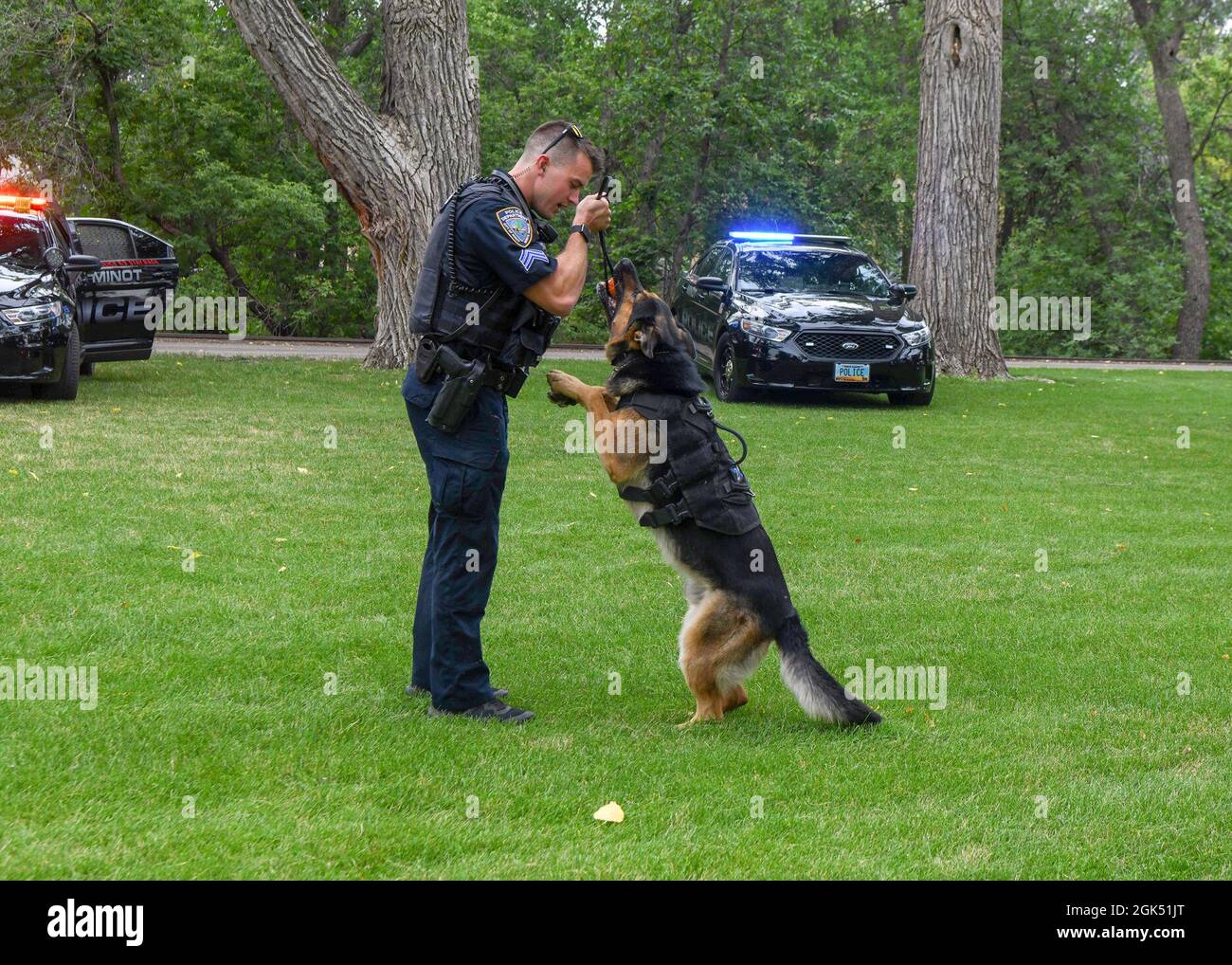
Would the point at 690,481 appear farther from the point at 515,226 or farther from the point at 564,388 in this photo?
the point at 515,226

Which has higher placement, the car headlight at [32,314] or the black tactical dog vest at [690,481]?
the car headlight at [32,314]

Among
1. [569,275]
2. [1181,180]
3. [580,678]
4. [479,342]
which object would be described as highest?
[1181,180]

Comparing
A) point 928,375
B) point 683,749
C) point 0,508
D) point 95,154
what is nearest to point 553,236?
point 683,749

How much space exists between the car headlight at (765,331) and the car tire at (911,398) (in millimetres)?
1596

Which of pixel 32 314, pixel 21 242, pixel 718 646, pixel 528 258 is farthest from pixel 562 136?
pixel 21 242

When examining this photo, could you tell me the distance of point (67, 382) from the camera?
41.8 feet

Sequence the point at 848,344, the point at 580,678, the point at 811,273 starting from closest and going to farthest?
1. the point at 580,678
2. the point at 848,344
3. the point at 811,273

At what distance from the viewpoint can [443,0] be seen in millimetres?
15906

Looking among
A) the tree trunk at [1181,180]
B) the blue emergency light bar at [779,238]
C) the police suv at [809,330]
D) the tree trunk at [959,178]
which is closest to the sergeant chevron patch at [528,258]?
the police suv at [809,330]

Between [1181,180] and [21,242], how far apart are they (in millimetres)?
25311

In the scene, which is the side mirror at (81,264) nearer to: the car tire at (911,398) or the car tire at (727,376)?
the car tire at (727,376)

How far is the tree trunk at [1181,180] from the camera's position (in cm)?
2870

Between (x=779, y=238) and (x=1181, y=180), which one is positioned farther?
(x=1181, y=180)
